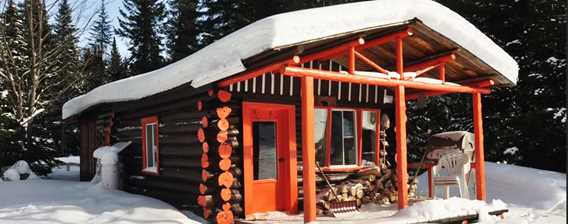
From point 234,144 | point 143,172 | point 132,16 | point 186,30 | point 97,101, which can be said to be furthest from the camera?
point 132,16

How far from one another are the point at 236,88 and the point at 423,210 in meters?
3.79

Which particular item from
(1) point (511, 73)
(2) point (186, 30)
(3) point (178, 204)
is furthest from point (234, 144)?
(2) point (186, 30)

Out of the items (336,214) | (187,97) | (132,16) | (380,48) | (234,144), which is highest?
(132,16)

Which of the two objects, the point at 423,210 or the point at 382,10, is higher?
the point at 382,10

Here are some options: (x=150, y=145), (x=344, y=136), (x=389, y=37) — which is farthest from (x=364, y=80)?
(x=150, y=145)

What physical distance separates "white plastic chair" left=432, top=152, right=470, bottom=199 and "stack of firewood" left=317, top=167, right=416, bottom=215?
99cm

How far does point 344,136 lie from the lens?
11266mm

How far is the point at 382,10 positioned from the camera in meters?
8.27

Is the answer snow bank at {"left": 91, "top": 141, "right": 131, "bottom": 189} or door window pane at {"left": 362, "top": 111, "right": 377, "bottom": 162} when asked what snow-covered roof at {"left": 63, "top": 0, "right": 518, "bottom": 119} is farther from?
door window pane at {"left": 362, "top": 111, "right": 377, "bottom": 162}

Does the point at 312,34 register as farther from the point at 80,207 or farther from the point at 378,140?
the point at 80,207

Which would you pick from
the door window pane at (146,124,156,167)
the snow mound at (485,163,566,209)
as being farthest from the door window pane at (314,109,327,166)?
the snow mound at (485,163,566,209)

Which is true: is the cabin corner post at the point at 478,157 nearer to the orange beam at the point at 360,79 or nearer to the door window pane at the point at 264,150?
the orange beam at the point at 360,79

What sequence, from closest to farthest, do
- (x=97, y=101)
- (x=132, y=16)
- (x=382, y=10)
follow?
1. (x=382, y=10)
2. (x=97, y=101)
3. (x=132, y=16)

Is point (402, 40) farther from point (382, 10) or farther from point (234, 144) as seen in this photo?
point (234, 144)
